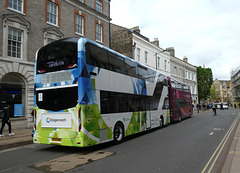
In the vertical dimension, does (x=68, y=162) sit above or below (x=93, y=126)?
below

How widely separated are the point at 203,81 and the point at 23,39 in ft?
175

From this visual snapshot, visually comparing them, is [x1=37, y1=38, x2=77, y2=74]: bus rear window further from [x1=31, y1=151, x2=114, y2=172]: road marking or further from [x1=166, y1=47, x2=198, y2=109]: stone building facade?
[x1=166, y1=47, x2=198, y2=109]: stone building facade

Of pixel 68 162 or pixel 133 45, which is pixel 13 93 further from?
pixel 133 45

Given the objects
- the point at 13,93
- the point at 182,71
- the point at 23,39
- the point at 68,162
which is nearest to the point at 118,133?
the point at 68,162

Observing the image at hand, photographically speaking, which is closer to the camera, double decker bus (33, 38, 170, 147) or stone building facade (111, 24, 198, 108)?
double decker bus (33, 38, 170, 147)

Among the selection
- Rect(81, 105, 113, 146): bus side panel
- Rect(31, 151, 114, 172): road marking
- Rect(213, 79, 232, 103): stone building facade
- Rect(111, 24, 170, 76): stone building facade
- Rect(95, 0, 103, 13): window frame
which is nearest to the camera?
Rect(31, 151, 114, 172): road marking

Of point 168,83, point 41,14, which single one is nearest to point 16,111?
point 41,14

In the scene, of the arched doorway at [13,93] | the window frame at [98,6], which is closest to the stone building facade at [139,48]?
the window frame at [98,6]

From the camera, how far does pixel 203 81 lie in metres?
56.6

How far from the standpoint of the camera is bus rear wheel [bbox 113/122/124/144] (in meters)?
A: 8.34

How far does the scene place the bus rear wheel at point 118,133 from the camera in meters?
8.34

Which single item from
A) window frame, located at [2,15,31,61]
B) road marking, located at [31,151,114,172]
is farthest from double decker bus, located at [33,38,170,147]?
window frame, located at [2,15,31,61]

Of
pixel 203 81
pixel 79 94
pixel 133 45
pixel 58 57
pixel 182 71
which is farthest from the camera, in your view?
pixel 203 81

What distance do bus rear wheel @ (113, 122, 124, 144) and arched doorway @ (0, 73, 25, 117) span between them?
338 inches
